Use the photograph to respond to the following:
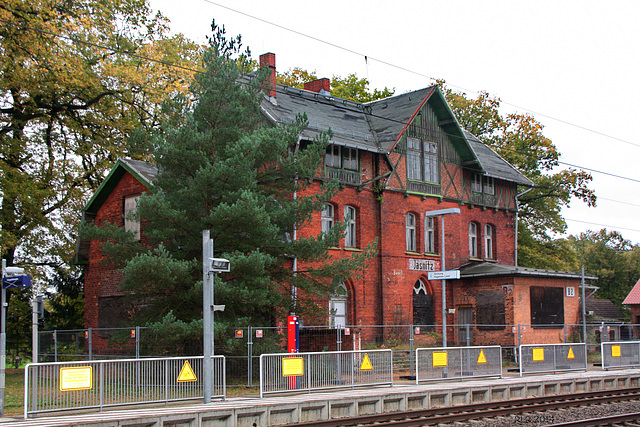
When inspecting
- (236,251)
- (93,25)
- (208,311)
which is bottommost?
(208,311)

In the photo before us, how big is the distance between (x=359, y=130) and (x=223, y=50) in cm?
1062

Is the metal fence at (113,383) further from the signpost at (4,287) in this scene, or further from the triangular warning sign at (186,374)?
the signpost at (4,287)

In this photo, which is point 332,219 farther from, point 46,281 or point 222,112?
point 46,281

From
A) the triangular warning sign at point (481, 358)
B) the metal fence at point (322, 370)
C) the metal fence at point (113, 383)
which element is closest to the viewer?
the metal fence at point (113, 383)

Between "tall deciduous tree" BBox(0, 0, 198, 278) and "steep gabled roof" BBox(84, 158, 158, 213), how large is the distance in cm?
100

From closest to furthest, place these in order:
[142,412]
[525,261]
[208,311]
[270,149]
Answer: [142,412]
[208,311]
[270,149]
[525,261]

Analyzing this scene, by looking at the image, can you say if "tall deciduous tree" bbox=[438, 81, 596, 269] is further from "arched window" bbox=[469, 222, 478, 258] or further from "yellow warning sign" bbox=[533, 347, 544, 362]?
"yellow warning sign" bbox=[533, 347, 544, 362]

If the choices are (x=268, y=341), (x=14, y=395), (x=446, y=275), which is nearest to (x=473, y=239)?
(x=446, y=275)

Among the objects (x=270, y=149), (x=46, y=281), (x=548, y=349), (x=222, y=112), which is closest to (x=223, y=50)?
(x=222, y=112)

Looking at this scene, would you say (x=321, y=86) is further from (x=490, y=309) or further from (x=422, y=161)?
(x=490, y=309)

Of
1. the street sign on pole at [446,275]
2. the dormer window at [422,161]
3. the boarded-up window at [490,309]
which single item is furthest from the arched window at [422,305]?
the street sign on pole at [446,275]

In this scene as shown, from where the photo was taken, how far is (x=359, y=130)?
1287 inches

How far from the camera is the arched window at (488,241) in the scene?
37181 mm

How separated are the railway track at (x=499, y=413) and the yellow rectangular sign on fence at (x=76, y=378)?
4267 millimetres
